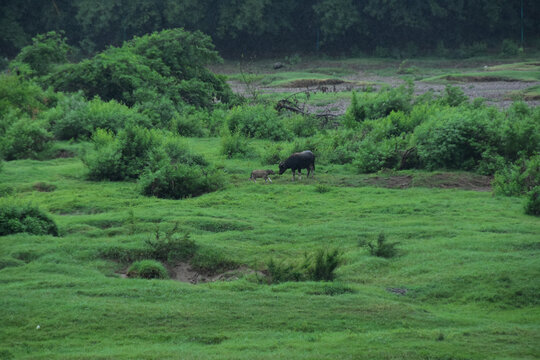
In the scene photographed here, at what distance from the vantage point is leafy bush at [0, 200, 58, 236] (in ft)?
39.3

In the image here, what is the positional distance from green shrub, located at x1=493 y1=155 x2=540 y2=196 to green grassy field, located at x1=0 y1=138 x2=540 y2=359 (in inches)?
21.4

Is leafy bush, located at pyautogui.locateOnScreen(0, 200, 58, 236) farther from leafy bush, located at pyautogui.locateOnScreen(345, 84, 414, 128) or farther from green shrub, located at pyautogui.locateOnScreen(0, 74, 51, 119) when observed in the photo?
green shrub, located at pyautogui.locateOnScreen(0, 74, 51, 119)

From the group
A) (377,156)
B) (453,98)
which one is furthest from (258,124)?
(453,98)

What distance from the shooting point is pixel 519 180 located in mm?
14727

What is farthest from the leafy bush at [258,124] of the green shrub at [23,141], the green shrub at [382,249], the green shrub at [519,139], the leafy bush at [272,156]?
the green shrub at [382,249]

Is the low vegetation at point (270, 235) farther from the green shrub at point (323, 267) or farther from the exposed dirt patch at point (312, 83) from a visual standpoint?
the exposed dirt patch at point (312, 83)

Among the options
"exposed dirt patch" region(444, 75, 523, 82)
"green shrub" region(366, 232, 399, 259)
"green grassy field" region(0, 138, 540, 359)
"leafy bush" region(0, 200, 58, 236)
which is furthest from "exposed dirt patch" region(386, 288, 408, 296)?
"exposed dirt patch" region(444, 75, 523, 82)

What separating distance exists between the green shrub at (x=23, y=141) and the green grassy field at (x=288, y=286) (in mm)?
6111

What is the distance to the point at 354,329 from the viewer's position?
25.6 feet

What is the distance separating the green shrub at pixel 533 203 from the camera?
12.9 metres

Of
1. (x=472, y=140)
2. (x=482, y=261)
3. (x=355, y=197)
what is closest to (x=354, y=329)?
(x=482, y=261)

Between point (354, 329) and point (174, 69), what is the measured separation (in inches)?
968

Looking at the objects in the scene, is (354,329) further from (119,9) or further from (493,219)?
(119,9)

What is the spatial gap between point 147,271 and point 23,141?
12.1 meters
